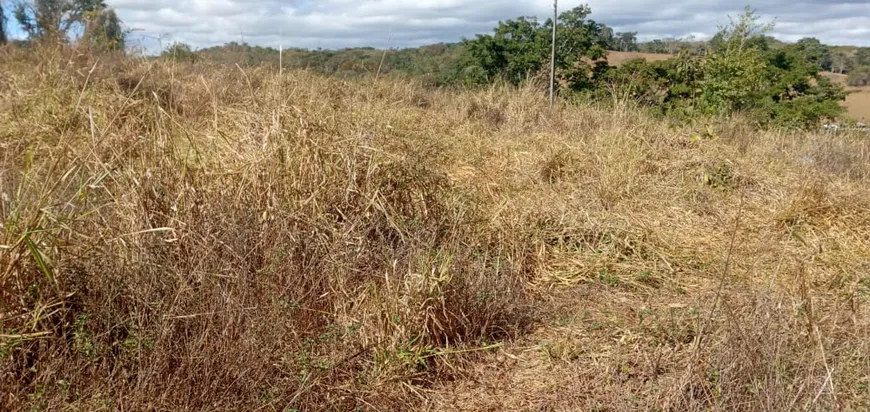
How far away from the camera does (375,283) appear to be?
267cm

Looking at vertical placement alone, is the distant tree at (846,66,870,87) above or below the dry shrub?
above

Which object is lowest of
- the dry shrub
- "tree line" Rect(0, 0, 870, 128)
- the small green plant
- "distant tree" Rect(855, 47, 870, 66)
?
the small green plant

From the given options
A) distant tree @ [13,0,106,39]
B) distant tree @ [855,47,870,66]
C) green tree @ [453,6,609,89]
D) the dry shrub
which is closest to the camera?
the dry shrub

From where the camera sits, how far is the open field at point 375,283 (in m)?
2.04

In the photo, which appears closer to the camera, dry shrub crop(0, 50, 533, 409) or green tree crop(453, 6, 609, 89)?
dry shrub crop(0, 50, 533, 409)

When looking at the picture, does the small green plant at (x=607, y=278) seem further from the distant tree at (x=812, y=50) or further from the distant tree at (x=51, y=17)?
the distant tree at (x=812, y=50)

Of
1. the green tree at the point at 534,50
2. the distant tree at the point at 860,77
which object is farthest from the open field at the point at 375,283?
the distant tree at the point at 860,77

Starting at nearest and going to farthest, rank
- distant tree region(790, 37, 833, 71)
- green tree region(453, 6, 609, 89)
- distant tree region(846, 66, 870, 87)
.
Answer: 1. green tree region(453, 6, 609, 89)
2. distant tree region(790, 37, 833, 71)
3. distant tree region(846, 66, 870, 87)

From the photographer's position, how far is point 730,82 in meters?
9.02

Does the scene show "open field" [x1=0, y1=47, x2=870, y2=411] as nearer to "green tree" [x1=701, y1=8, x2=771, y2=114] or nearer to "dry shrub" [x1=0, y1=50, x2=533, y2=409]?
"dry shrub" [x1=0, y1=50, x2=533, y2=409]

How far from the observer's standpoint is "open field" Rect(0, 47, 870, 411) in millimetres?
2041

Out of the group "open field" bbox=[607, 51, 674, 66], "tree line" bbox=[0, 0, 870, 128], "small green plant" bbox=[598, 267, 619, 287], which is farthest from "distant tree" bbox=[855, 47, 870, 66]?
"small green plant" bbox=[598, 267, 619, 287]

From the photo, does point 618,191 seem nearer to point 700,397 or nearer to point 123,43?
point 700,397

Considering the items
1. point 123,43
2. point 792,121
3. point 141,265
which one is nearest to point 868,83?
point 792,121
